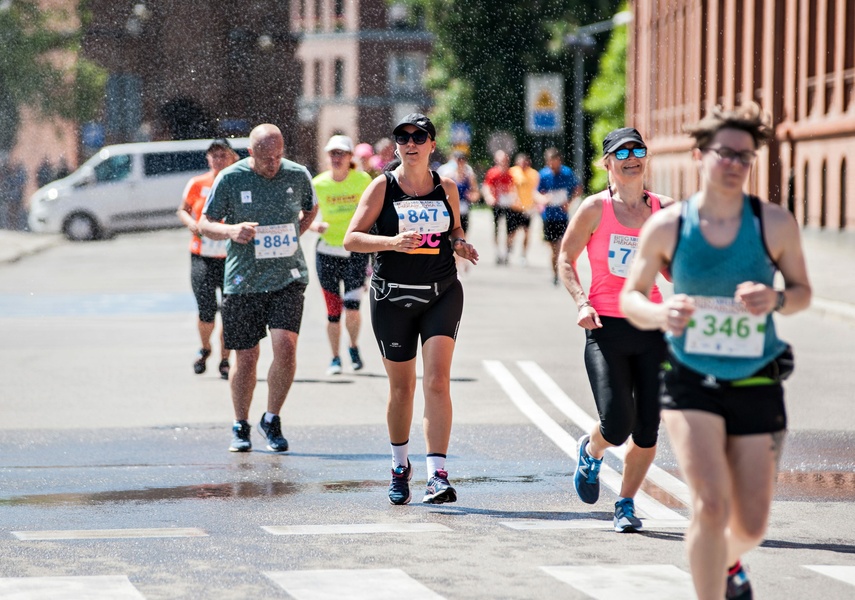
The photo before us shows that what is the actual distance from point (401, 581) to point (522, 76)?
79.0m

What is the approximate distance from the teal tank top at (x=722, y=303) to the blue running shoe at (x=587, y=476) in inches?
102

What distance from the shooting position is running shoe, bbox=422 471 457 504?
28.0 feet

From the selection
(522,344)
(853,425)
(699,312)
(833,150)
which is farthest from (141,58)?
(699,312)

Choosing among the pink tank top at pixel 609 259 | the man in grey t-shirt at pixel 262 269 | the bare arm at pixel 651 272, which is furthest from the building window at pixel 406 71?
the bare arm at pixel 651 272

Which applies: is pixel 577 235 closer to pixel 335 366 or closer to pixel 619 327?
pixel 619 327

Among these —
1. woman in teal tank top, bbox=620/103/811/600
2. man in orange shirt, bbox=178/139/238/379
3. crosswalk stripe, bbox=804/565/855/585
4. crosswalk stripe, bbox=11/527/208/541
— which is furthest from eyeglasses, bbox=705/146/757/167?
man in orange shirt, bbox=178/139/238/379

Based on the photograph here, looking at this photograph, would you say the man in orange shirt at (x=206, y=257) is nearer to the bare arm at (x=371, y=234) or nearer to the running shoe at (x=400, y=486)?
the bare arm at (x=371, y=234)

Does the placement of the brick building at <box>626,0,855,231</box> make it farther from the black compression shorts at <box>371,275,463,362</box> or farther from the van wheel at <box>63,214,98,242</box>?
the black compression shorts at <box>371,275,463,362</box>

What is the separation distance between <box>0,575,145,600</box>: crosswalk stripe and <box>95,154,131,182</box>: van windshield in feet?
117

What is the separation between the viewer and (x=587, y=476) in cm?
816

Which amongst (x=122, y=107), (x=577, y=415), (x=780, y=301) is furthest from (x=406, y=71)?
(x=780, y=301)

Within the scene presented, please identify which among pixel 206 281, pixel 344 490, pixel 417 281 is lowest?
pixel 344 490

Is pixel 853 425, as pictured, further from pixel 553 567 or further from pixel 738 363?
pixel 738 363

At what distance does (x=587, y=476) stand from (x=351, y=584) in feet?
6.13
